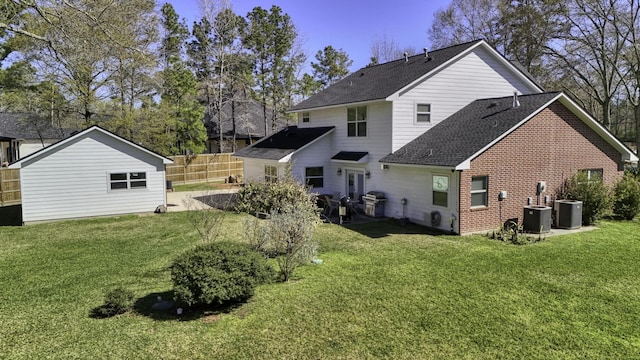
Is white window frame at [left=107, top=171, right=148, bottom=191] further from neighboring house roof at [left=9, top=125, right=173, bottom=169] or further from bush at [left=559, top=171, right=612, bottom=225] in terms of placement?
bush at [left=559, top=171, right=612, bottom=225]

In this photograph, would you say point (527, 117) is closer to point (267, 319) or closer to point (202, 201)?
point (267, 319)

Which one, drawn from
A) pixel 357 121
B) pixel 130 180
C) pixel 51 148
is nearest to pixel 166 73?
pixel 130 180

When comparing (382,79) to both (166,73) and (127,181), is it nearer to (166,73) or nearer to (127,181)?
(127,181)

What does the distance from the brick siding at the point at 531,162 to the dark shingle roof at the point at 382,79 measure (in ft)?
15.3

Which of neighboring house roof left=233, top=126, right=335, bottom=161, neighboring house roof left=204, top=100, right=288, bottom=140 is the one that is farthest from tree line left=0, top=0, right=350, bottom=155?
neighboring house roof left=233, top=126, right=335, bottom=161

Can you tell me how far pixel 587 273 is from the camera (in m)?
9.24

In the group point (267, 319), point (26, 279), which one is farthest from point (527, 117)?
point (26, 279)

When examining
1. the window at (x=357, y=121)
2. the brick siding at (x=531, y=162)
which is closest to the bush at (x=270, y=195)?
the window at (x=357, y=121)

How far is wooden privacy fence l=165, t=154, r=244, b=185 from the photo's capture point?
3002cm

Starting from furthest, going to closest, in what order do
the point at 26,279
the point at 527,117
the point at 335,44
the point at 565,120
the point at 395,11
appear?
→ the point at 335,44 < the point at 395,11 < the point at 565,120 < the point at 527,117 < the point at 26,279

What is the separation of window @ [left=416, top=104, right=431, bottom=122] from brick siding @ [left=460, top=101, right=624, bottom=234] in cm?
382

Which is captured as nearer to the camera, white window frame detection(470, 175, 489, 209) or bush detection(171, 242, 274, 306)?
bush detection(171, 242, 274, 306)

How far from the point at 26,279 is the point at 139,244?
343 centimetres

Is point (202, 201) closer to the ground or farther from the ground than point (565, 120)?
closer to the ground
